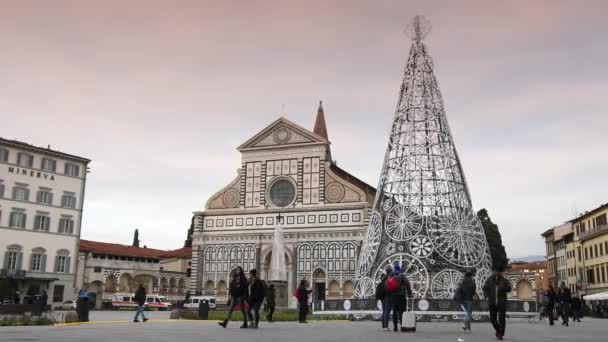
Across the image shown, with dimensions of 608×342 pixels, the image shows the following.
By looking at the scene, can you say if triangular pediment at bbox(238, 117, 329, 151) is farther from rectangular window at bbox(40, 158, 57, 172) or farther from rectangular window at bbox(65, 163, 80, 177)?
rectangular window at bbox(40, 158, 57, 172)

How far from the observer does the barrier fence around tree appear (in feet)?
72.9

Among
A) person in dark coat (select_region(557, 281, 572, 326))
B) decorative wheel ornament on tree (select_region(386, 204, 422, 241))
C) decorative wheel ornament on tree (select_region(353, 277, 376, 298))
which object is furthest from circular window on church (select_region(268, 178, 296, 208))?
person in dark coat (select_region(557, 281, 572, 326))

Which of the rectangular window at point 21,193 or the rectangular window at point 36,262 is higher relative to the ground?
the rectangular window at point 21,193

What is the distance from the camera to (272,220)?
194 ft

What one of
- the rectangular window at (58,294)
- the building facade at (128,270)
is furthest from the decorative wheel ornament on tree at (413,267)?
the building facade at (128,270)

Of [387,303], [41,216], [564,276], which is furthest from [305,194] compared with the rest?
[387,303]

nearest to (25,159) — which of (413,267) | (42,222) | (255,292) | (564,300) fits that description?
(42,222)

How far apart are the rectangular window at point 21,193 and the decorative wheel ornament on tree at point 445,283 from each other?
3640 centimetres

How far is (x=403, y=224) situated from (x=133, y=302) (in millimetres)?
37508

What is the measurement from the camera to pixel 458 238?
23.3 m

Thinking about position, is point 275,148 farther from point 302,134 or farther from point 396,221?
point 396,221

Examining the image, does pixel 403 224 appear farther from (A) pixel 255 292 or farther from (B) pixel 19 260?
(B) pixel 19 260

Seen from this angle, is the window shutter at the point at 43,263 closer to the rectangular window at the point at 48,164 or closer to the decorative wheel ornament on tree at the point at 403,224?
the rectangular window at the point at 48,164

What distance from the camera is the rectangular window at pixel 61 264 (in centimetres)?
5018
